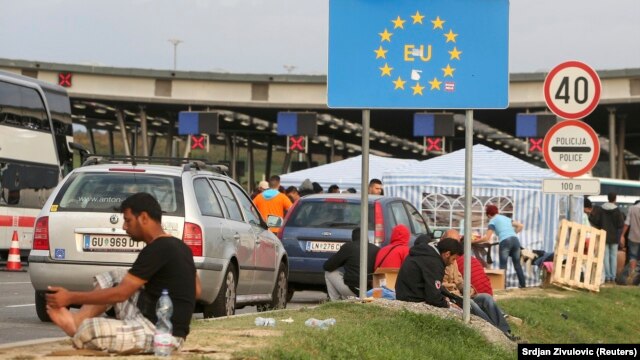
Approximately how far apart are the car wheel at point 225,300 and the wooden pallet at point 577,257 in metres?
9.71

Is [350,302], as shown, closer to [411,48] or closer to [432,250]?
[432,250]

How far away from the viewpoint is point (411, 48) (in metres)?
13.2

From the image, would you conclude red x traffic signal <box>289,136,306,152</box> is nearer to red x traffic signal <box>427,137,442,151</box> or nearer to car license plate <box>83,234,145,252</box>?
red x traffic signal <box>427,137,442,151</box>

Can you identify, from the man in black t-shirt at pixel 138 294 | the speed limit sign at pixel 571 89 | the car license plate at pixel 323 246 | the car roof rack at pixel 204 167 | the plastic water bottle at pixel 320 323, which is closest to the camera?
the man in black t-shirt at pixel 138 294

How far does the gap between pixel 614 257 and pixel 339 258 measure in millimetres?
13343

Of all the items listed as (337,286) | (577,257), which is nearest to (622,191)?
(577,257)

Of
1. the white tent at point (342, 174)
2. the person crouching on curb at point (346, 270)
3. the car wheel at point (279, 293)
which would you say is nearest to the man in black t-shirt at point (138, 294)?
the car wheel at point (279, 293)

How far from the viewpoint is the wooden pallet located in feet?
76.5

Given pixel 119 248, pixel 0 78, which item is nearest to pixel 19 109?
pixel 0 78

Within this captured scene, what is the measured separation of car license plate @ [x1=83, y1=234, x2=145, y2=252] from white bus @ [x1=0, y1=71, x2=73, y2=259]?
1579 cm

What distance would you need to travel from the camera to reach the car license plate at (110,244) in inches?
537

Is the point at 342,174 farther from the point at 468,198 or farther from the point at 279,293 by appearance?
the point at 468,198

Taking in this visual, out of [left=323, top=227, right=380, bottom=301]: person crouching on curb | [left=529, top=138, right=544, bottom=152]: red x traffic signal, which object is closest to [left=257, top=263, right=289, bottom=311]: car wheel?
[left=323, top=227, right=380, bottom=301]: person crouching on curb

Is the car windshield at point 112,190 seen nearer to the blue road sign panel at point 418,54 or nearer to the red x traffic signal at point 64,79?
the blue road sign panel at point 418,54
